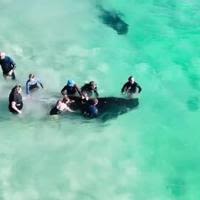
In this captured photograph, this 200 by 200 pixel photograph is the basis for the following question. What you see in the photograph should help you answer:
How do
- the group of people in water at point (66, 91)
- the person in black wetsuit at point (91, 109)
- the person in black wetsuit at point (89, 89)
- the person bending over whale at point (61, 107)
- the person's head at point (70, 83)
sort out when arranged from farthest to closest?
the person in black wetsuit at point (89, 89)
the person's head at point (70, 83)
the person in black wetsuit at point (91, 109)
the person bending over whale at point (61, 107)
the group of people in water at point (66, 91)

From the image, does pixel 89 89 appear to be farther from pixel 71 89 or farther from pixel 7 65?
pixel 7 65

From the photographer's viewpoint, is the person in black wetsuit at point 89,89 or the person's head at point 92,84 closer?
the person's head at point 92,84

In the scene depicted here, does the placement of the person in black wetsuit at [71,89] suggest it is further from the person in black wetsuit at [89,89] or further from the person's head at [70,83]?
the person in black wetsuit at [89,89]

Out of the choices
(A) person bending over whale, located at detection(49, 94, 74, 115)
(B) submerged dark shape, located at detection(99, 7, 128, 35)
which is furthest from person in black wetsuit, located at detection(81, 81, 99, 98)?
Answer: (B) submerged dark shape, located at detection(99, 7, 128, 35)

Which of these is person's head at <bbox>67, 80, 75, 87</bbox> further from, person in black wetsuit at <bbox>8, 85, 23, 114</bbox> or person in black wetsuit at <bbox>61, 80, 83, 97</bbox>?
person in black wetsuit at <bbox>8, 85, 23, 114</bbox>

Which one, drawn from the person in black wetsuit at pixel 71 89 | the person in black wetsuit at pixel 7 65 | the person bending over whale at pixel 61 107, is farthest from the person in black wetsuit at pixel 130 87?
the person in black wetsuit at pixel 7 65

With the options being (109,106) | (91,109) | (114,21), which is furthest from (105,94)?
(114,21)
